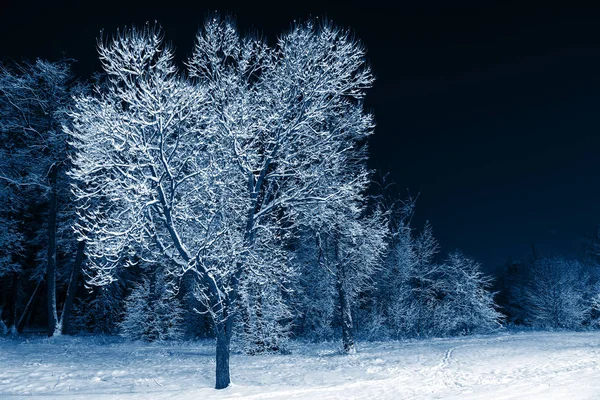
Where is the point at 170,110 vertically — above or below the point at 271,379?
above

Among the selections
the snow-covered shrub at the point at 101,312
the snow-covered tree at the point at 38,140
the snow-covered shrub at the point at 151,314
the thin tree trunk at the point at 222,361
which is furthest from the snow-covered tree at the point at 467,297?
the snow-covered tree at the point at 38,140

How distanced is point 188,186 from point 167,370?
6.12m

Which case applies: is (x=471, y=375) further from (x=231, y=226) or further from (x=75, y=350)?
(x=75, y=350)

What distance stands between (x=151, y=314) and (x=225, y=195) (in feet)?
48.3

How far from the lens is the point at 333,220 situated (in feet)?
52.7

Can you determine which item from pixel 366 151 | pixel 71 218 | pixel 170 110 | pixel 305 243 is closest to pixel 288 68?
pixel 170 110

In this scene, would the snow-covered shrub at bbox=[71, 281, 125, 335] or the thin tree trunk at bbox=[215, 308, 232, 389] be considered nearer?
the thin tree trunk at bbox=[215, 308, 232, 389]

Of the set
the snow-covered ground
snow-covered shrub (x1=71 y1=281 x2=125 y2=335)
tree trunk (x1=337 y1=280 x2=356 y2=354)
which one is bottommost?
the snow-covered ground

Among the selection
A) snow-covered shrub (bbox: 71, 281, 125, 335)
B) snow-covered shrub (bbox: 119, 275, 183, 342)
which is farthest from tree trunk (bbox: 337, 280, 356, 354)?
snow-covered shrub (bbox: 71, 281, 125, 335)

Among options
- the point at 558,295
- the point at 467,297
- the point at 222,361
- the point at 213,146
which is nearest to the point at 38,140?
the point at 213,146

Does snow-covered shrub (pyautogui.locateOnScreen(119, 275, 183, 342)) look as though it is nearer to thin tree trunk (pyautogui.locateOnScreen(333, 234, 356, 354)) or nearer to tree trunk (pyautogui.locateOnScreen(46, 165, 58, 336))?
tree trunk (pyautogui.locateOnScreen(46, 165, 58, 336))

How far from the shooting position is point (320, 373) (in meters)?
13.3

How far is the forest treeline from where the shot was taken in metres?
11.0

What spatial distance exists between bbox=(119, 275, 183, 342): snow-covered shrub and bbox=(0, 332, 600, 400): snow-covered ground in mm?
5102
